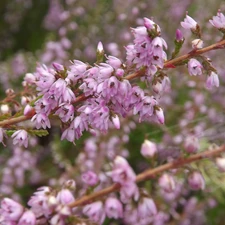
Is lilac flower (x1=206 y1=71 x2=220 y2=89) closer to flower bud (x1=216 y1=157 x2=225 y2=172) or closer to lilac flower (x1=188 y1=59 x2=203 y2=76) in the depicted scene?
lilac flower (x1=188 y1=59 x2=203 y2=76)

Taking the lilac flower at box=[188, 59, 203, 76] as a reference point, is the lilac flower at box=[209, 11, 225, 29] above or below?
above

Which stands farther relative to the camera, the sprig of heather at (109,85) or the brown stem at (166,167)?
the brown stem at (166,167)

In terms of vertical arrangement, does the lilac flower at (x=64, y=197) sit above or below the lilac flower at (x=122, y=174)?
below

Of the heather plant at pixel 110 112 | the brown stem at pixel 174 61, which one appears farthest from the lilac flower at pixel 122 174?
the brown stem at pixel 174 61

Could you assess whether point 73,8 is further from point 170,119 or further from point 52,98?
point 52,98

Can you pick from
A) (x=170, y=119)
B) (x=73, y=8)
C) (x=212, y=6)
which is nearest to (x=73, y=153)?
(x=170, y=119)

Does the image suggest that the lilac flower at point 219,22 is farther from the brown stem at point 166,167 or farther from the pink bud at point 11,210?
the pink bud at point 11,210

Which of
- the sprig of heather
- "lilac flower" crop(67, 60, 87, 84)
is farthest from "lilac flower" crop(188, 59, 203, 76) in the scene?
"lilac flower" crop(67, 60, 87, 84)

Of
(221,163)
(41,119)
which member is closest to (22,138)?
(41,119)
